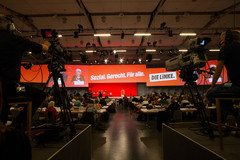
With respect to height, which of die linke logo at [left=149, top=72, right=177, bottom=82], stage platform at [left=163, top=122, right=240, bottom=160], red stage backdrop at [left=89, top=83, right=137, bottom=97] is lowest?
stage platform at [left=163, top=122, right=240, bottom=160]

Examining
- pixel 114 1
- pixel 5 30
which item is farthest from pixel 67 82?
pixel 5 30

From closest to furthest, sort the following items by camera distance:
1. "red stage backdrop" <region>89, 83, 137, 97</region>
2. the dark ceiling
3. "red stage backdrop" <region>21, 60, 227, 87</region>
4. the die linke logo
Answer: the dark ceiling < "red stage backdrop" <region>21, 60, 227, 87</region> < the die linke logo < "red stage backdrop" <region>89, 83, 137, 97</region>

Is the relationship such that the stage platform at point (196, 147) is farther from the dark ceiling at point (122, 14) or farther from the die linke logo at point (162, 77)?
the die linke logo at point (162, 77)

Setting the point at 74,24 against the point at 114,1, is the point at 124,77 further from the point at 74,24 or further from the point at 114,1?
the point at 114,1

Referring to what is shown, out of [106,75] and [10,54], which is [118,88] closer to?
[106,75]

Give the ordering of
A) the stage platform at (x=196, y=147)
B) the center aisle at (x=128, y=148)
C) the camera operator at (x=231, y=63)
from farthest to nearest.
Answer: the center aisle at (x=128, y=148) → the camera operator at (x=231, y=63) → the stage platform at (x=196, y=147)

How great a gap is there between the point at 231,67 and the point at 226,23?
8.79 metres

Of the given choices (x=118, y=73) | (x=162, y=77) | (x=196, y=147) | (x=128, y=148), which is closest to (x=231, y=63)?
(x=196, y=147)

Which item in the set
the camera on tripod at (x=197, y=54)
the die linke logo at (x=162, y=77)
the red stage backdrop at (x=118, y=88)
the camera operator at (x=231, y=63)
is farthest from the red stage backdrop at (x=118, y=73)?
the camera operator at (x=231, y=63)

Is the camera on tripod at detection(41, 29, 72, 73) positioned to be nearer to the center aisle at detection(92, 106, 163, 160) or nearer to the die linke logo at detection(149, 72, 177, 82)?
the center aisle at detection(92, 106, 163, 160)

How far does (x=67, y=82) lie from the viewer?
1095cm

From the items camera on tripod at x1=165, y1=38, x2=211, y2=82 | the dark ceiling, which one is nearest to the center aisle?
camera on tripod at x1=165, y1=38, x2=211, y2=82

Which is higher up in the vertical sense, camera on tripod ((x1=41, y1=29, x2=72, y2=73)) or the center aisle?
camera on tripod ((x1=41, y1=29, x2=72, y2=73))

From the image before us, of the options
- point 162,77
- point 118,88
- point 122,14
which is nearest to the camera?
point 122,14
